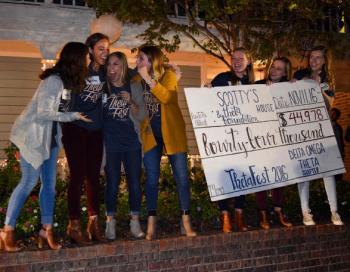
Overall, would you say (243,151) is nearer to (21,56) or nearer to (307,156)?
(307,156)

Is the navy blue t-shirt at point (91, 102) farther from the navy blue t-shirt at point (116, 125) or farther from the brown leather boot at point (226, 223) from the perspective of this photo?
the brown leather boot at point (226, 223)

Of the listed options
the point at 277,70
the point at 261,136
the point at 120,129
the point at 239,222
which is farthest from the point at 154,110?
the point at 277,70

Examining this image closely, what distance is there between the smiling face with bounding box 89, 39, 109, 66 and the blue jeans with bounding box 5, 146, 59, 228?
0.91 metres

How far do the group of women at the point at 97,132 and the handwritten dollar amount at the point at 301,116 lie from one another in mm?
1229

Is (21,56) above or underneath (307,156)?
above

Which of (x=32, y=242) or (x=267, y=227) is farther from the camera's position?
(x=267, y=227)

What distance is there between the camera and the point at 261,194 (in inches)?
207

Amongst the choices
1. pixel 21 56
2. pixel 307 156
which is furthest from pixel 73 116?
pixel 21 56

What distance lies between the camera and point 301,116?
18.4 feet

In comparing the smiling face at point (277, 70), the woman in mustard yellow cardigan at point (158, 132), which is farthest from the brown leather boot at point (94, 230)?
the smiling face at point (277, 70)

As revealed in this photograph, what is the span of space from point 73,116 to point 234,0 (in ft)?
11.1

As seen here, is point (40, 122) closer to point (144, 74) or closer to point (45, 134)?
point (45, 134)

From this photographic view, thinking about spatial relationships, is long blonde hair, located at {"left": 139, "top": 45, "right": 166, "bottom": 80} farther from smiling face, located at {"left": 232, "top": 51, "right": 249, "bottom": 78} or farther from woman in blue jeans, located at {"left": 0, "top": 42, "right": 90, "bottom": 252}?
smiling face, located at {"left": 232, "top": 51, "right": 249, "bottom": 78}

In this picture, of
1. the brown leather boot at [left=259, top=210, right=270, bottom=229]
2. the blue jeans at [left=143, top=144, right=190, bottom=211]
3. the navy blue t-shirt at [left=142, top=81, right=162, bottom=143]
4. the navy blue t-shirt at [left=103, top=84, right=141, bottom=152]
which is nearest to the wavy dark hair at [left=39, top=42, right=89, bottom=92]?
the navy blue t-shirt at [left=103, top=84, right=141, bottom=152]
